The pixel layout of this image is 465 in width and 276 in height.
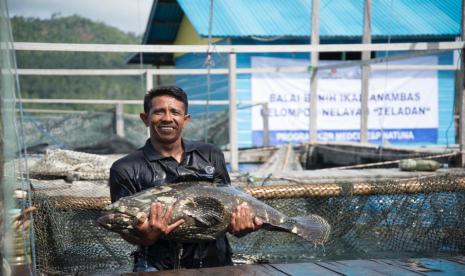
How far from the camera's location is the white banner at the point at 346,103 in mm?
18078

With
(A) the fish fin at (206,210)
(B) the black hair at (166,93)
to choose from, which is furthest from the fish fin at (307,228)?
(B) the black hair at (166,93)

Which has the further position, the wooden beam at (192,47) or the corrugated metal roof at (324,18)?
the corrugated metal roof at (324,18)

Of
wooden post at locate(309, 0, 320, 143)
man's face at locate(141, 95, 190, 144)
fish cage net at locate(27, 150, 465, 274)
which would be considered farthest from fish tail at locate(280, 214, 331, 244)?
wooden post at locate(309, 0, 320, 143)

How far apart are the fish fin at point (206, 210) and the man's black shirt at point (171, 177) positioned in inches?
8.7

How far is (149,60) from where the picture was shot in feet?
80.8

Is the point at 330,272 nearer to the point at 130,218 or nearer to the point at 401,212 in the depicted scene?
the point at 130,218

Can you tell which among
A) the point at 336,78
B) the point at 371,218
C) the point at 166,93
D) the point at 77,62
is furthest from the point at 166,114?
the point at 77,62

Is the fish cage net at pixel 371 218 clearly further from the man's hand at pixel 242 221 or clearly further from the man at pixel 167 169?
the man's hand at pixel 242 221

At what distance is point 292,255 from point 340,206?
65 centimetres

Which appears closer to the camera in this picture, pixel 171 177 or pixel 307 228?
Answer: pixel 171 177

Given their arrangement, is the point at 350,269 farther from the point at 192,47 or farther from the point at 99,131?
the point at 99,131

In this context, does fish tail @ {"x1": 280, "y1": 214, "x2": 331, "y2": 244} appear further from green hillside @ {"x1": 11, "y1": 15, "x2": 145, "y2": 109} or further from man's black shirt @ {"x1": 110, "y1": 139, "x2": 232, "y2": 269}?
green hillside @ {"x1": 11, "y1": 15, "x2": 145, "y2": 109}

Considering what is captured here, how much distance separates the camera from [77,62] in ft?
257

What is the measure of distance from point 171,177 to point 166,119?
376mm
